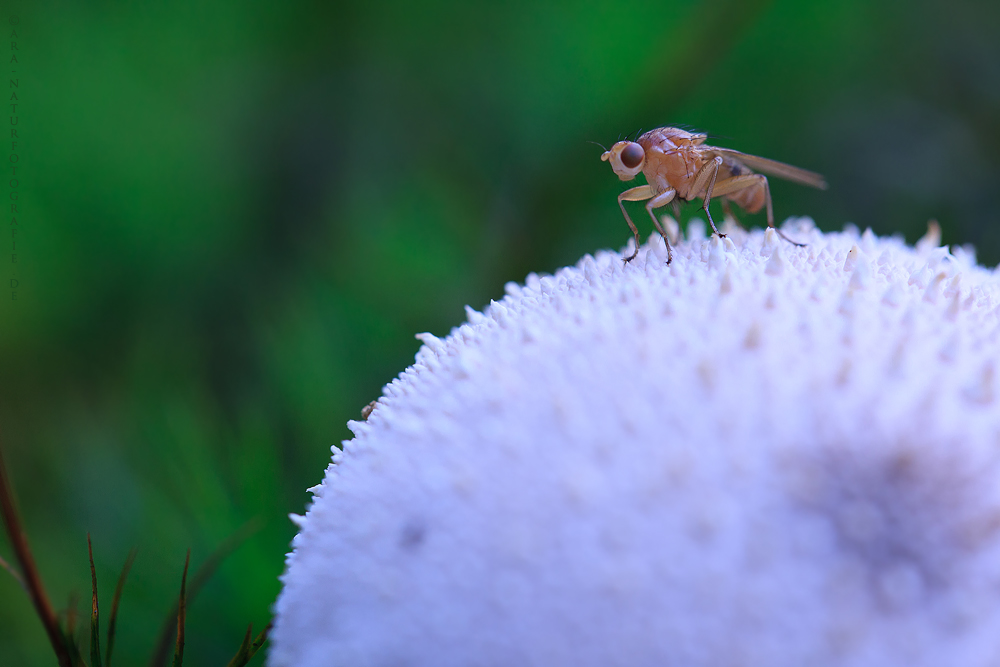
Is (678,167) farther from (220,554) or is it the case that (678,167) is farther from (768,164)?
(220,554)

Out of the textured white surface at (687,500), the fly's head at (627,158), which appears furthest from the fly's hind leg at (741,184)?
the textured white surface at (687,500)

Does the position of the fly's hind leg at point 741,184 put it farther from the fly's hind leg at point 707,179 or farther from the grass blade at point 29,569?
the grass blade at point 29,569

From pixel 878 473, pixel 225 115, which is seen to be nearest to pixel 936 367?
pixel 878 473

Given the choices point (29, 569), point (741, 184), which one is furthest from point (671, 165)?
point (29, 569)

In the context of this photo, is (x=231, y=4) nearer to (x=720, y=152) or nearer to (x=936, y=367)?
(x=720, y=152)

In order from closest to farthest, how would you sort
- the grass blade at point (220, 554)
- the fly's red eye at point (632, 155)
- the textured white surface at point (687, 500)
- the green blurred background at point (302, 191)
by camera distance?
the textured white surface at point (687, 500)
the grass blade at point (220, 554)
the fly's red eye at point (632, 155)
the green blurred background at point (302, 191)

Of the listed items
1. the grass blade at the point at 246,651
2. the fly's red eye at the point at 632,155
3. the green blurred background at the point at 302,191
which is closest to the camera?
the grass blade at the point at 246,651

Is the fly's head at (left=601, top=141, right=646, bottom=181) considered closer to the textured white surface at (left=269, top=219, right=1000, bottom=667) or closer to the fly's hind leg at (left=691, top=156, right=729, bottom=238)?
the fly's hind leg at (left=691, top=156, right=729, bottom=238)
